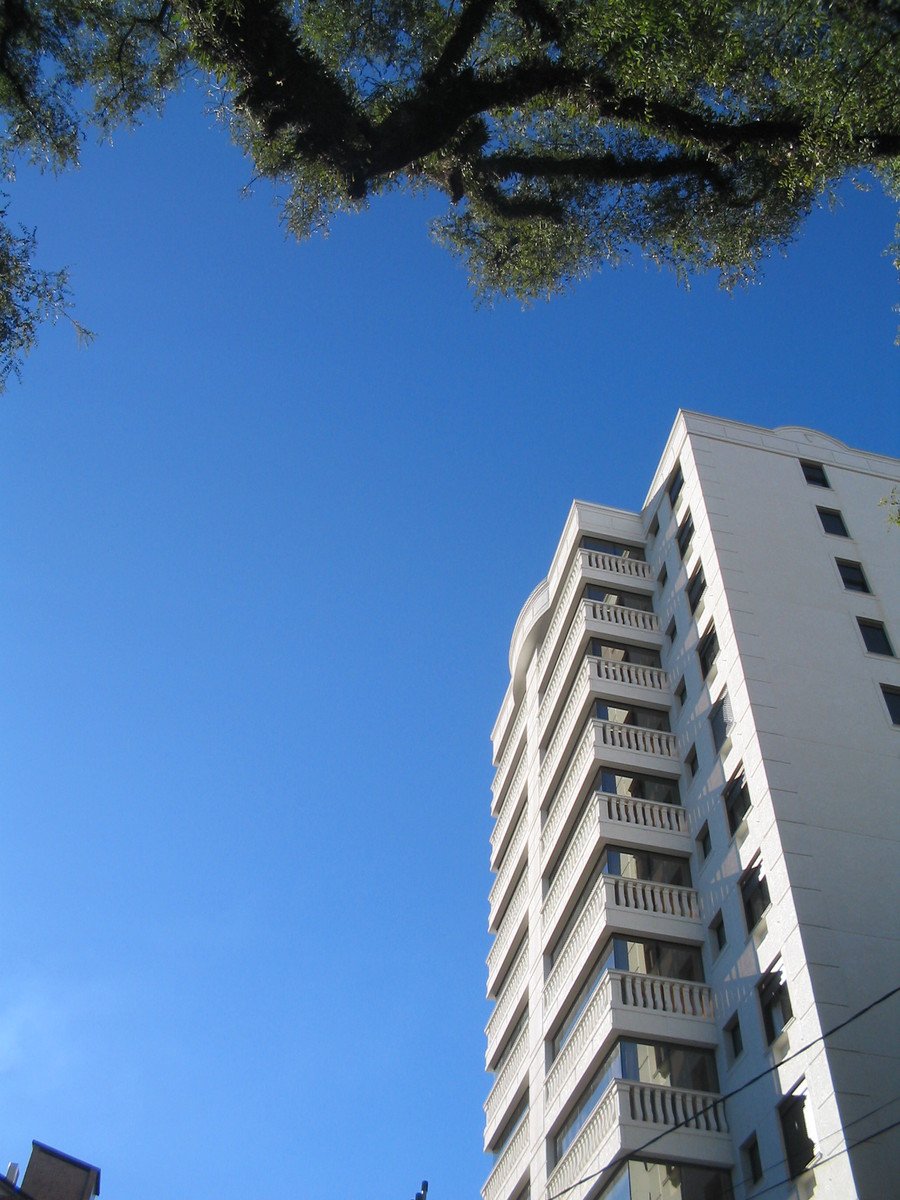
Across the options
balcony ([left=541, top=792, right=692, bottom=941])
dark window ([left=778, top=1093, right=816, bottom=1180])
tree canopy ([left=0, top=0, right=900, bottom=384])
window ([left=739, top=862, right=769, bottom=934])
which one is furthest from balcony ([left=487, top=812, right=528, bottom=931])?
tree canopy ([left=0, top=0, right=900, bottom=384])

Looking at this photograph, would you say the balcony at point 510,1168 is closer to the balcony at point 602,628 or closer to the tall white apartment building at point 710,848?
the tall white apartment building at point 710,848

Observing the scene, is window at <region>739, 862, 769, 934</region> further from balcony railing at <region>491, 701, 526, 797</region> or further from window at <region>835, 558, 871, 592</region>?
balcony railing at <region>491, 701, 526, 797</region>

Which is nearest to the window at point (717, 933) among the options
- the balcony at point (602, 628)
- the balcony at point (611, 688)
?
the balcony at point (611, 688)

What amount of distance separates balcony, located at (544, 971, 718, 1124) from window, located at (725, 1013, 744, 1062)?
11.9 inches

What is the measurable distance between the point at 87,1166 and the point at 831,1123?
78.1 ft

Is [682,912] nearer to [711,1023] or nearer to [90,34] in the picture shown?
[711,1023]

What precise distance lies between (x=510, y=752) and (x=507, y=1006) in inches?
389

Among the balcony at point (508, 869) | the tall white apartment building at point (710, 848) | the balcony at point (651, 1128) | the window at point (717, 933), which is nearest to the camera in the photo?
the tall white apartment building at point (710, 848)

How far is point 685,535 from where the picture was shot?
32438mm

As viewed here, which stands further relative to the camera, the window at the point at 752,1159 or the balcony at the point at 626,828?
the balcony at the point at 626,828

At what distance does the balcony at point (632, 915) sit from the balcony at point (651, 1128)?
3453 millimetres

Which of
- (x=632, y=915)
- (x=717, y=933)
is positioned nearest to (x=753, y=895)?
(x=717, y=933)

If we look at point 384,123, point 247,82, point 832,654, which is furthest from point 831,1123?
point 247,82

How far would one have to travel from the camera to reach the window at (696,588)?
1184 inches
